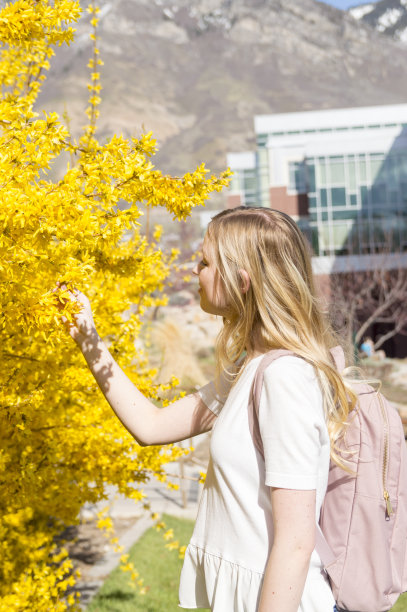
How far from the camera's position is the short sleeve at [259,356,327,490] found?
58.5 inches

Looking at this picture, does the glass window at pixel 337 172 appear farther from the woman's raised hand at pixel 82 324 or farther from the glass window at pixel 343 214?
the woman's raised hand at pixel 82 324

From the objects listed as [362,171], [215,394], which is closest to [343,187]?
[362,171]

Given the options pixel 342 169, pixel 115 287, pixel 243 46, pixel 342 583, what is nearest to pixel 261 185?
pixel 342 169

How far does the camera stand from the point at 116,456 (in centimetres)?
306

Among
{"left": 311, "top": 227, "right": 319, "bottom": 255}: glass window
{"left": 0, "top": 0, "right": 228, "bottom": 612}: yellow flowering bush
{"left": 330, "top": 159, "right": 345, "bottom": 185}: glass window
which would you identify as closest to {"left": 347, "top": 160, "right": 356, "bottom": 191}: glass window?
{"left": 330, "top": 159, "right": 345, "bottom": 185}: glass window

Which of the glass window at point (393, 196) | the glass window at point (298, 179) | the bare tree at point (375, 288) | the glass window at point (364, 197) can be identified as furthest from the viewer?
the glass window at point (298, 179)

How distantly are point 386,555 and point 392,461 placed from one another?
0.23m

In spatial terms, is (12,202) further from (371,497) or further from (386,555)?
(386,555)

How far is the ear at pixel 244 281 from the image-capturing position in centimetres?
171

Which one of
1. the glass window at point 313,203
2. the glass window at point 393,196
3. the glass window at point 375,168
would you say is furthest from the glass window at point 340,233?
the glass window at point 375,168

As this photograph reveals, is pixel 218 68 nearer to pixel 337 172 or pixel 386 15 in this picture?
pixel 386 15

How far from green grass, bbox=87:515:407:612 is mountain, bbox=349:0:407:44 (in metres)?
178

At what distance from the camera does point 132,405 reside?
190 centimetres

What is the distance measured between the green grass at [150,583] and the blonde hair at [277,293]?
412cm
